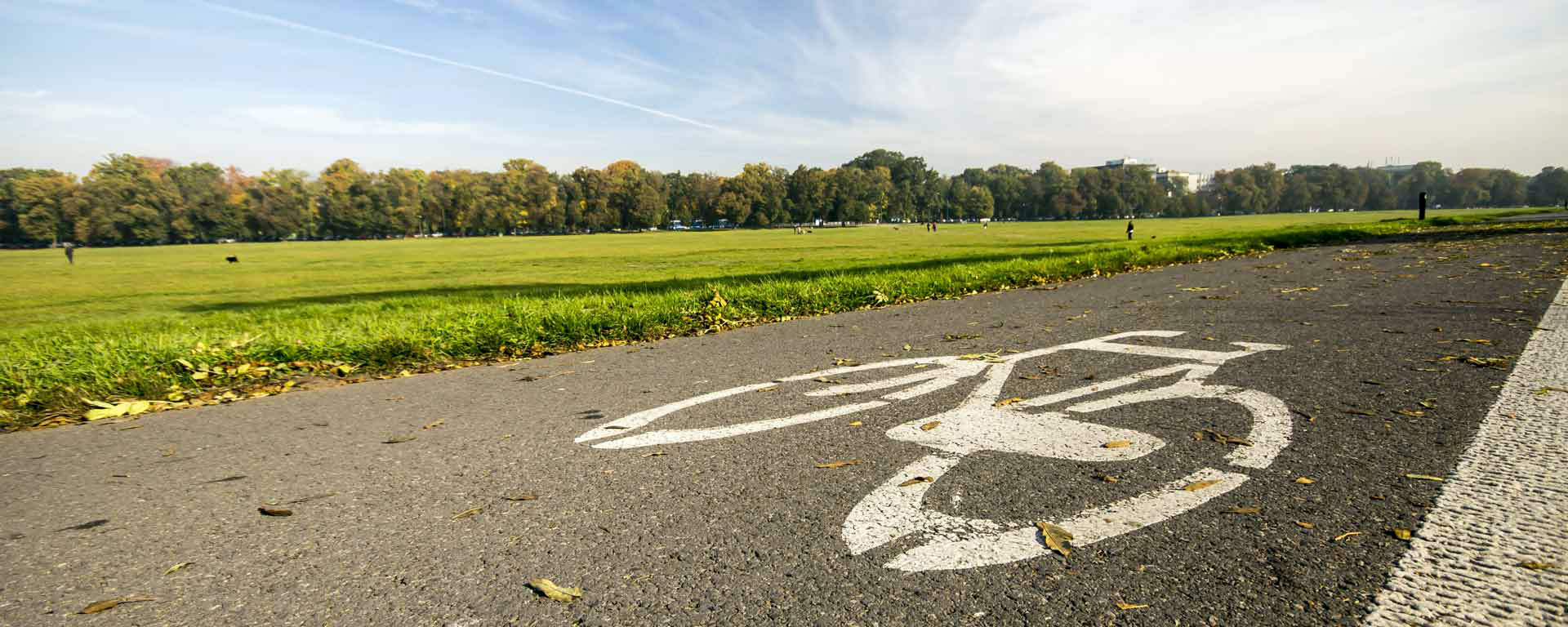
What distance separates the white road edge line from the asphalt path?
0.07 metres

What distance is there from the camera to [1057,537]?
2.57 m

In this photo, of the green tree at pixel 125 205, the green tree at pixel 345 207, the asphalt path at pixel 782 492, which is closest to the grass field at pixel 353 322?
the asphalt path at pixel 782 492

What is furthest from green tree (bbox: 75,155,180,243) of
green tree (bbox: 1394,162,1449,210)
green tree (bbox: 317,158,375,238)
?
green tree (bbox: 1394,162,1449,210)

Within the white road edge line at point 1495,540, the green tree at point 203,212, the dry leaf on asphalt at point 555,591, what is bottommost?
the dry leaf on asphalt at point 555,591

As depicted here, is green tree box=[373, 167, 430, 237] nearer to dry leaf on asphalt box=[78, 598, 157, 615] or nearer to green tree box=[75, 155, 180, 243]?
green tree box=[75, 155, 180, 243]

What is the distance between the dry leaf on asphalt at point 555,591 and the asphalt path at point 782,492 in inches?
1.9

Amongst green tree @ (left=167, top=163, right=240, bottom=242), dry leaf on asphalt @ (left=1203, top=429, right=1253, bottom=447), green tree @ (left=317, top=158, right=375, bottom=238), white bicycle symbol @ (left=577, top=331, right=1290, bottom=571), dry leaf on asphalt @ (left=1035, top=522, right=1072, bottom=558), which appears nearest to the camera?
dry leaf on asphalt @ (left=1035, top=522, right=1072, bottom=558)

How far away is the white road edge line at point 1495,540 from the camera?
2039 mm

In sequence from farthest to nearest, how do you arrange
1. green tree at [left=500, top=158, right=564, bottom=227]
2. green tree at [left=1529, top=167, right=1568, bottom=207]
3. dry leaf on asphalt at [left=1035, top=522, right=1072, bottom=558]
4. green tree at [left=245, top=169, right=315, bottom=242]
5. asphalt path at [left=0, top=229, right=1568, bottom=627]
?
green tree at [left=1529, top=167, right=1568, bottom=207]
green tree at [left=500, top=158, right=564, bottom=227]
green tree at [left=245, top=169, right=315, bottom=242]
dry leaf on asphalt at [left=1035, top=522, right=1072, bottom=558]
asphalt path at [left=0, top=229, right=1568, bottom=627]

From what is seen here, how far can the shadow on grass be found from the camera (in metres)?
14.2

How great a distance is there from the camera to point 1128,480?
3098 millimetres

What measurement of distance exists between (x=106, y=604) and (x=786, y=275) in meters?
13.2

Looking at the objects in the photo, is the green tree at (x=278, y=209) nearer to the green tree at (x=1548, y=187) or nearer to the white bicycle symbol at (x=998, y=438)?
the white bicycle symbol at (x=998, y=438)

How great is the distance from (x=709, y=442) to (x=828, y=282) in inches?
295
